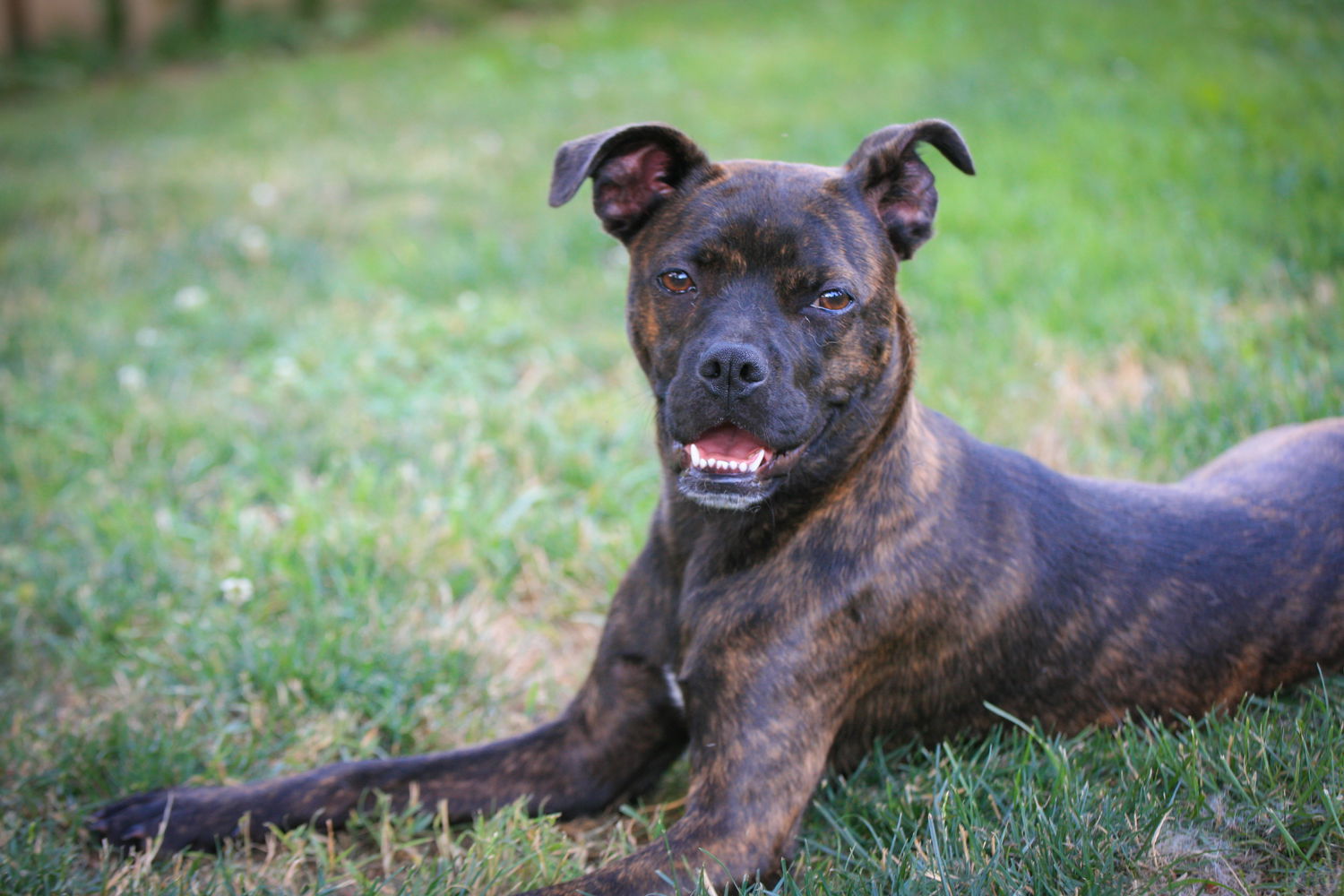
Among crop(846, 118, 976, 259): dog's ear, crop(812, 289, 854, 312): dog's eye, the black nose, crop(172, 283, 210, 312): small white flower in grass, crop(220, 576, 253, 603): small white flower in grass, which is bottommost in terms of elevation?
crop(220, 576, 253, 603): small white flower in grass

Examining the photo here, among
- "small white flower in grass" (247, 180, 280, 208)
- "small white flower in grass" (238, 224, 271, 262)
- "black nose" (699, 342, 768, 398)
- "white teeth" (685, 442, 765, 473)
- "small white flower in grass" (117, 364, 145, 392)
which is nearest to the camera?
"black nose" (699, 342, 768, 398)

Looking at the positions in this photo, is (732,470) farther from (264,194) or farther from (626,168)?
(264,194)

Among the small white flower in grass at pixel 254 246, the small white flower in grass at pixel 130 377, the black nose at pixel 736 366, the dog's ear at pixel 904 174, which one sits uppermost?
the dog's ear at pixel 904 174

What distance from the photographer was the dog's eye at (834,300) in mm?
2973

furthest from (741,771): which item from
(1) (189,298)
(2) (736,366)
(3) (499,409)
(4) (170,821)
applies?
(1) (189,298)

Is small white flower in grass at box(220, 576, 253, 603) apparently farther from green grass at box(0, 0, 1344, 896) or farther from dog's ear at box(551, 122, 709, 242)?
dog's ear at box(551, 122, 709, 242)

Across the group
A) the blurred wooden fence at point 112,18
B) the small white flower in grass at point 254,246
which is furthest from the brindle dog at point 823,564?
the blurred wooden fence at point 112,18

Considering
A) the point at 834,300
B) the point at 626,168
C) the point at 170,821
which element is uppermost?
the point at 626,168

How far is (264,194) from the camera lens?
865cm

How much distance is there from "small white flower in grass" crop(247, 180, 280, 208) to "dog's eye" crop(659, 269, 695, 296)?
20.3ft

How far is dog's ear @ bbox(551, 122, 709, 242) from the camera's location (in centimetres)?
307

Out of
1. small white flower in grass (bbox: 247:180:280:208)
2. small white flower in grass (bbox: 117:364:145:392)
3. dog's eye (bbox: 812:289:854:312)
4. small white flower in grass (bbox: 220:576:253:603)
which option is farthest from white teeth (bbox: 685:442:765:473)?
small white flower in grass (bbox: 247:180:280:208)

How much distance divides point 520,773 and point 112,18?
1330 centimetres

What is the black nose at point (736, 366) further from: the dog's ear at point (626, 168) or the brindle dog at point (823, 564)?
the dog's ear at point (626, 168)
